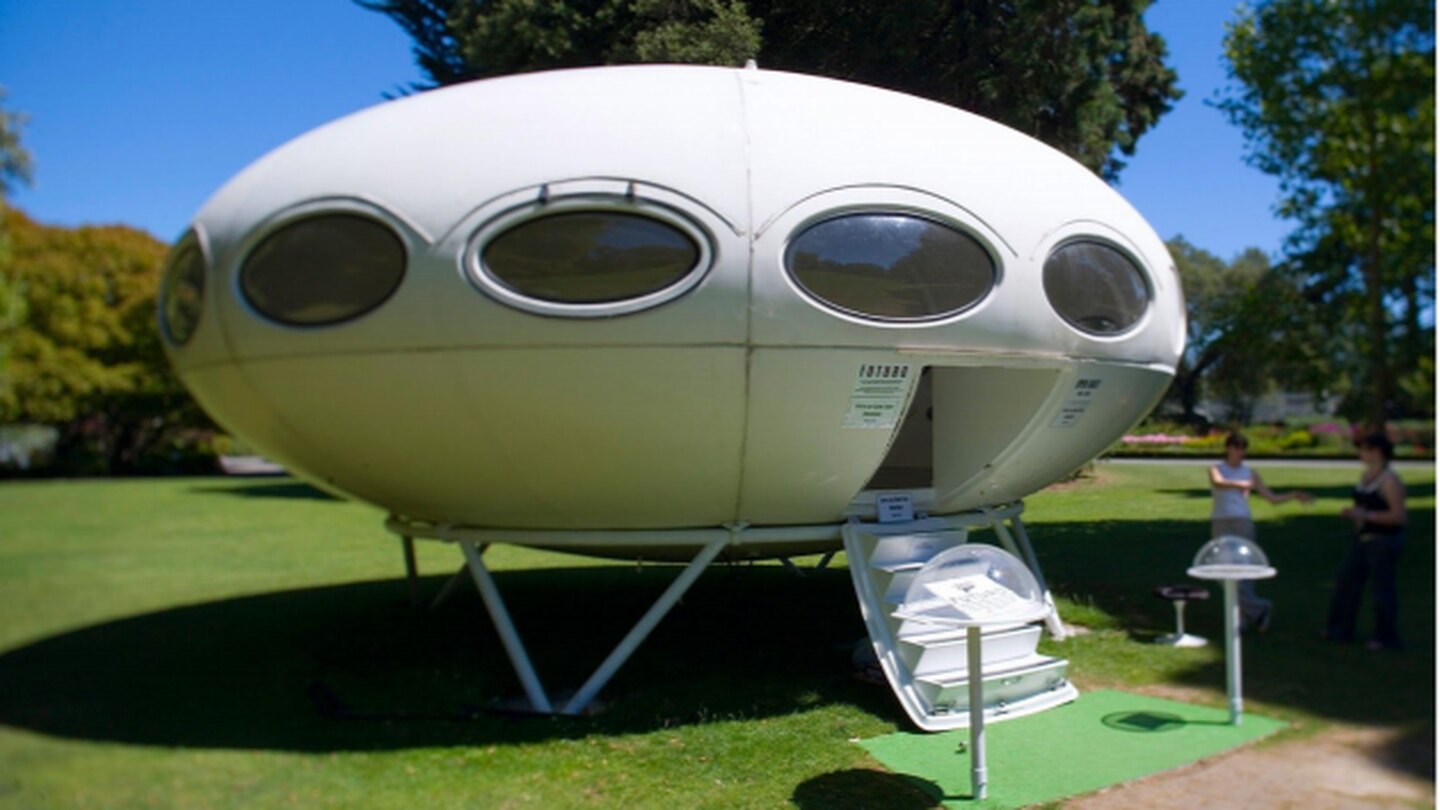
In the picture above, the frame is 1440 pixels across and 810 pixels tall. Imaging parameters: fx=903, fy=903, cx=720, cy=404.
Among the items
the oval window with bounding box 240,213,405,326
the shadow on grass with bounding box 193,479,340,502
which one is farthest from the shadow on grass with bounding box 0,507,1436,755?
the oval window with bounding box 240,213,405,326

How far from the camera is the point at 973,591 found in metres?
3.31

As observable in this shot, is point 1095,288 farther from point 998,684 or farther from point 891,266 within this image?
point 998,684

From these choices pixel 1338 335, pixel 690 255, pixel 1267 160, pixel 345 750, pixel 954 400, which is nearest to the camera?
pixel 345 750

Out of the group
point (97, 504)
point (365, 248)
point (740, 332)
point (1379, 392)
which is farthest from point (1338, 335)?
point (97, 504)

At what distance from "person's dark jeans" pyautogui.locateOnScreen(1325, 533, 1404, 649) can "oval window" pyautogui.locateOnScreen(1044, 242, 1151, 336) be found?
1.67 metres

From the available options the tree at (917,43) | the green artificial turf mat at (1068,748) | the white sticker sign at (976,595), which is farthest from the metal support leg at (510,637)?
the tree at (917,43)

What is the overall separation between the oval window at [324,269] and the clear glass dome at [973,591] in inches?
98.3

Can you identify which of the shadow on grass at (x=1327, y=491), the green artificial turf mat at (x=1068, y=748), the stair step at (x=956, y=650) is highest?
the shadow on grass at (x=1327, y=491)

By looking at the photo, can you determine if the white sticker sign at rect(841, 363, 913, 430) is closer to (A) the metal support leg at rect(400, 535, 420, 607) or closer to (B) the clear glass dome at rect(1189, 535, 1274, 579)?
(B) the clear glass dome at rect(1189, 535, 1274, 579)

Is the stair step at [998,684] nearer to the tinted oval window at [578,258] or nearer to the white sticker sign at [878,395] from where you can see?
the white sticker sign at [878,395]

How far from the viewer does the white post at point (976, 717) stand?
342 cm

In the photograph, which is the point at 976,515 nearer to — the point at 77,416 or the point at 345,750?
the point at 345,750

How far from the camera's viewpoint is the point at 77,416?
2.32 m

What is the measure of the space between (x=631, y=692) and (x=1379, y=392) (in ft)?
15.7
